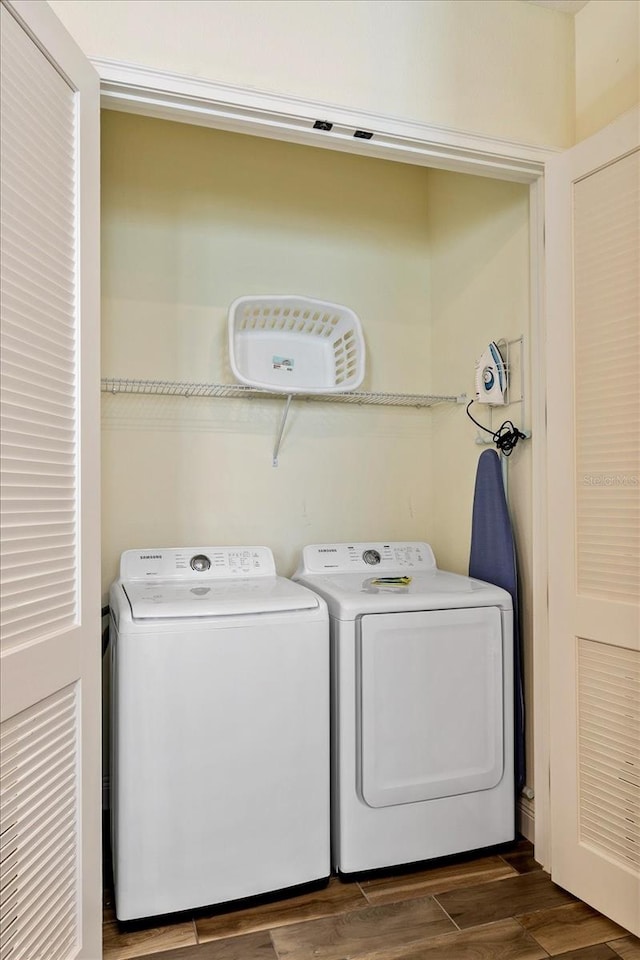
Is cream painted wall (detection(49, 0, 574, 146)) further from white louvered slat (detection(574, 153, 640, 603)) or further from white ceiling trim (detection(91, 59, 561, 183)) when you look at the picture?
white louvered slat (detection(574, 153, 640, 603))

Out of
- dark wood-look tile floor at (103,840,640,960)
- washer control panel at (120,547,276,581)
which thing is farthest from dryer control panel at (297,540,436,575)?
dark wood-look tile floor at (103,840,640,960)

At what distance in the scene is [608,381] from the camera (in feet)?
5.99

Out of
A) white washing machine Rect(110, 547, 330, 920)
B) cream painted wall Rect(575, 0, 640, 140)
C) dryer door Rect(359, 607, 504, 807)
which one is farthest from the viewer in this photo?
dryer door Rect(359, 607, 504, 807)

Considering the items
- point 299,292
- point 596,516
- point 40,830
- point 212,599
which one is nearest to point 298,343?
point 299,292

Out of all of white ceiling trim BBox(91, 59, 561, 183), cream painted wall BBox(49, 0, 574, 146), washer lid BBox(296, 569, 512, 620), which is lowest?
washer lid BBox(296, 569, 512, 620)

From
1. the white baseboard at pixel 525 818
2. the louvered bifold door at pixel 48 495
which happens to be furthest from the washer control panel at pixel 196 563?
the white baseboard at pixel 525 818

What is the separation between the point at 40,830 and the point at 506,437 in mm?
1734

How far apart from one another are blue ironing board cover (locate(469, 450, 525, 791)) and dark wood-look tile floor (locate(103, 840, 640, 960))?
0.42 meters

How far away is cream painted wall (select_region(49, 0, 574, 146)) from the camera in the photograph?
1.67 m

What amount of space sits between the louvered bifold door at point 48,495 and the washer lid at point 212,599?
29cm

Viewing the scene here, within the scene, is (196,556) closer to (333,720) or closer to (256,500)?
(256,500)

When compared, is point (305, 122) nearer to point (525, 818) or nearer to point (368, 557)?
point (368, 557)

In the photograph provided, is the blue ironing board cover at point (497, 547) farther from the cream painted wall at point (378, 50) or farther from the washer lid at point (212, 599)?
the cream painted wall at point (378, 50)

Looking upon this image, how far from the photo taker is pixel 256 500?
263cm
